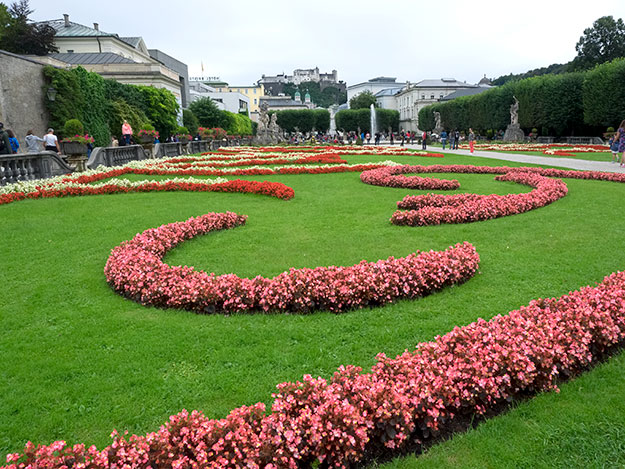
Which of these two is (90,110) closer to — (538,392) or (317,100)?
(538,392)

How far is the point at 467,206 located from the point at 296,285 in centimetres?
450

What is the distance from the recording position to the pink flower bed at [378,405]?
6.83 feet

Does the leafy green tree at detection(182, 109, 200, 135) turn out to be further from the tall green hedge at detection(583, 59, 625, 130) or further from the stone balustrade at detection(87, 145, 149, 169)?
the tall green hedge at detection(583, 59, 625, 130)

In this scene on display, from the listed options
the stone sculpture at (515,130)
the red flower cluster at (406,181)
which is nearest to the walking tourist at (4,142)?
the red flower cluster at (406,181)

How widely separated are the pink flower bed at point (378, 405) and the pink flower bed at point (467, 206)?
398 centimetres

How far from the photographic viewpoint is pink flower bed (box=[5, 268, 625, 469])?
6.83 feet

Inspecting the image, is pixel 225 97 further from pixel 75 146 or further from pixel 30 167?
pixel 30 167

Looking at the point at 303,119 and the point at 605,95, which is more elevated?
the point at 303,119

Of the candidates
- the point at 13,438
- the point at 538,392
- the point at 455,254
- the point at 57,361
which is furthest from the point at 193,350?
the point at 455,254

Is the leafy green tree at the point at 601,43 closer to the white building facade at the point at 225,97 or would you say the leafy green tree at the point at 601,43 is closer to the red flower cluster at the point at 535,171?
the red flower cluster at the point at 535,171

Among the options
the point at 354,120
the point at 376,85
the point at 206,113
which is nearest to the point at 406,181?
the point at 206,113

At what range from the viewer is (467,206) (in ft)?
24.3

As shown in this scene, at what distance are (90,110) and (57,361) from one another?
3114cm

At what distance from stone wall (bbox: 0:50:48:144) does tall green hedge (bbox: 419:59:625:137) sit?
4341cm
